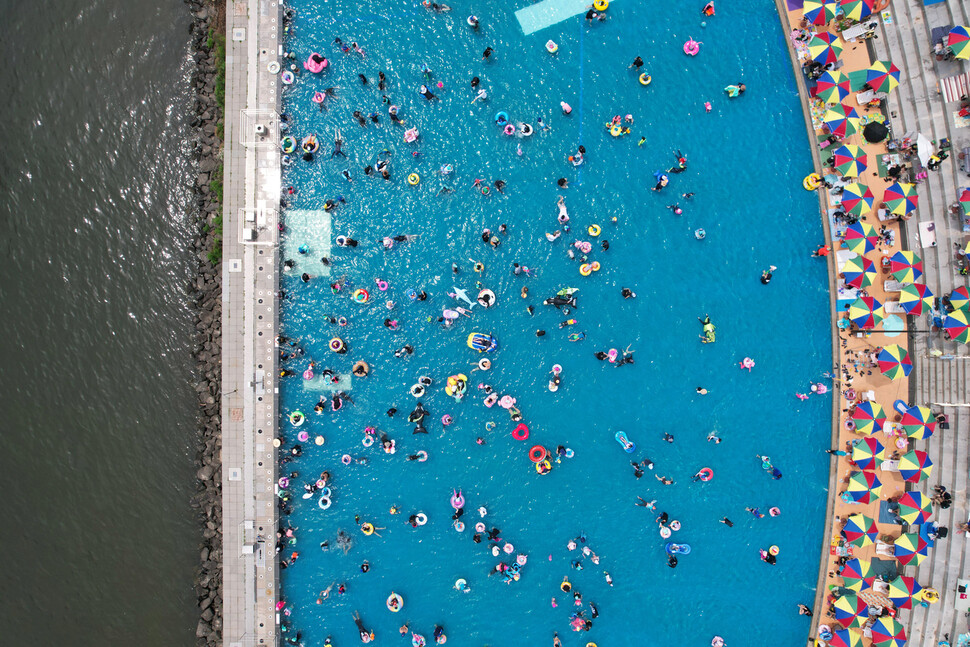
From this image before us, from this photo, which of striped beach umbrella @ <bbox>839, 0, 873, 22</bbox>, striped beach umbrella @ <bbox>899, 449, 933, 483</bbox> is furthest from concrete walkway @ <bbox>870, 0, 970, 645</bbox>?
striped beach umbrella @ <bbox>839, 0, 873, 22</bbox>

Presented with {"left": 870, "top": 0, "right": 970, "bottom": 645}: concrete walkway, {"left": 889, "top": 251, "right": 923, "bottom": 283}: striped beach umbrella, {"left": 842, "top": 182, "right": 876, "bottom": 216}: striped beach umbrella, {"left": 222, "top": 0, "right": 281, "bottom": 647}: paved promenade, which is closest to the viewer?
{"left": 889, "top": 251, "right": 923, "bottom": 283}: striped beach umbrella

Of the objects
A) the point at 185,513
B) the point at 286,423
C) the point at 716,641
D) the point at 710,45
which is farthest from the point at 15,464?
the point at 710,45

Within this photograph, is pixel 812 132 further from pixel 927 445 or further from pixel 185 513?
pixel 185 513

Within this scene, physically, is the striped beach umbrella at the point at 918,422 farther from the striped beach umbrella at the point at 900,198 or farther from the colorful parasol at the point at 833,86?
the colorful parasol at the point at 833,86

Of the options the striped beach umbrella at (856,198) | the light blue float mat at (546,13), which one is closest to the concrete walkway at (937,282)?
the striped beach umbrella at (856,198)

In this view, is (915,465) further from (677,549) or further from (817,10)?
(817,10)

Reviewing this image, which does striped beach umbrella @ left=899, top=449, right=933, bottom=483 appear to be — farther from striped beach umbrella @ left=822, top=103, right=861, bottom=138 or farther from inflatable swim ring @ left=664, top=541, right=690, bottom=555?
striped beach umbrella @ left=822, top=103, right=861, bottom=138
